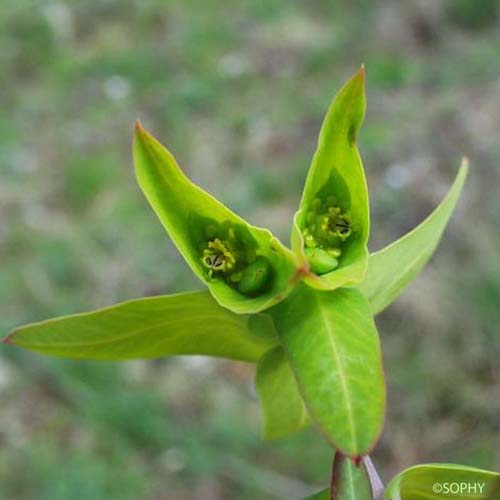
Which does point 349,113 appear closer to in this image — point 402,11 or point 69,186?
point 69,186

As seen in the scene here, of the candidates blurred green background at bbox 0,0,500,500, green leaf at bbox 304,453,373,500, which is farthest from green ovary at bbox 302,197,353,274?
blurred green background at bbox 0,0,500,500

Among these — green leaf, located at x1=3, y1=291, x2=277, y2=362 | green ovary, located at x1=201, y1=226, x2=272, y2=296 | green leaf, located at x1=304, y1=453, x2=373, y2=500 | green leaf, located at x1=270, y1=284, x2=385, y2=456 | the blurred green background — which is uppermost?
green leaf, located at x1=270, y1=284, x2=385, y2=456

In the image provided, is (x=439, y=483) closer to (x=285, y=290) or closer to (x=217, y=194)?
(x=285, y=290)

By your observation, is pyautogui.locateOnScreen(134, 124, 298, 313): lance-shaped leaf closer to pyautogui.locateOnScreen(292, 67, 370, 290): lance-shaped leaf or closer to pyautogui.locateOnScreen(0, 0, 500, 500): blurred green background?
pyautogui.locateOnScreen(292, 67, 370, 290): lance-shaped leaf

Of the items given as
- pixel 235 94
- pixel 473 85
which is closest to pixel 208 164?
pixel 235 94

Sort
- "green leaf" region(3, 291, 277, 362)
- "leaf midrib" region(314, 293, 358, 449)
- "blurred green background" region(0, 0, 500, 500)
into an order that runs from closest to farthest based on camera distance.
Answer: "leaf midrib" region(314, 293, 358, 449) → "green leaf" region(3, 291, 277, 362) → "blurred green background" region(0, 0, 500, 500)

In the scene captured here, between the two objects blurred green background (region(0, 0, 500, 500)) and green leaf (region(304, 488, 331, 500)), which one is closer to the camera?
green leaf (region(304, 488, 331, 500))
